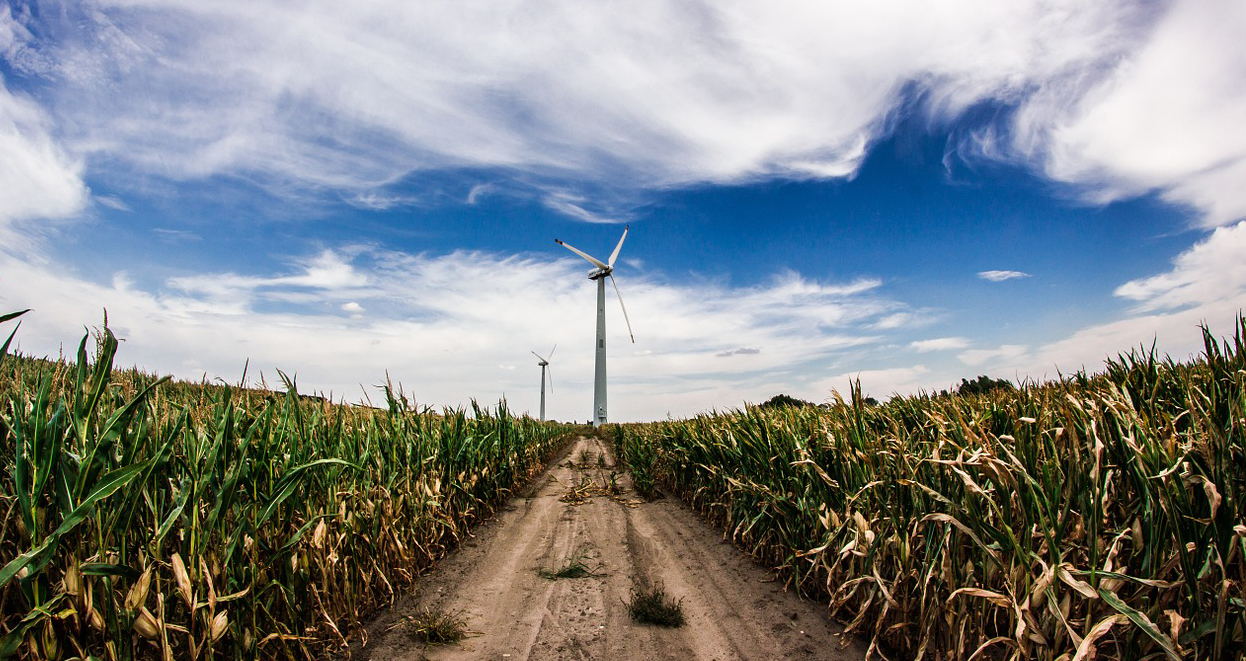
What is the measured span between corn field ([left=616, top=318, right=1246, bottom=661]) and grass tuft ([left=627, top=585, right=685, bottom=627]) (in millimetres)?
1548

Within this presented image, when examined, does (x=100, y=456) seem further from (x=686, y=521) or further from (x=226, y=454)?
(x=686, y=521)

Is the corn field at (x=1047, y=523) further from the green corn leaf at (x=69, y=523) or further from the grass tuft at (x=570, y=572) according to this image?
the green corn leaf at (x=69, y=523)

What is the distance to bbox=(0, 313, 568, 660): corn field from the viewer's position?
3268 mm

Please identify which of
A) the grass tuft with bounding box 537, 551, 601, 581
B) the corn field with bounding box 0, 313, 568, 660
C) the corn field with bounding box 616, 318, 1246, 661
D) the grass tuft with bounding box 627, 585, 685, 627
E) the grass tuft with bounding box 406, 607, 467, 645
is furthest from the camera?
the grass tuft with bounding box 537, 551, 601, 581

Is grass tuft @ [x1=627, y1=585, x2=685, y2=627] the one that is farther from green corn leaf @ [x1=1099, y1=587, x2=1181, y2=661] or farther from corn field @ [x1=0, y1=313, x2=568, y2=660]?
green corn leaf @ [x1=1099, y1=587, x2=1181, y2=661]

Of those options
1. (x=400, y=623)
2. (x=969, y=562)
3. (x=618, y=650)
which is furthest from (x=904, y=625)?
(x=400, y=623)

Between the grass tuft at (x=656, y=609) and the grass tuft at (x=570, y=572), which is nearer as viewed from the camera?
the grass tuft at (x=656, y=609)

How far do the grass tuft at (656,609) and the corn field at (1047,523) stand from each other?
5.08 feet

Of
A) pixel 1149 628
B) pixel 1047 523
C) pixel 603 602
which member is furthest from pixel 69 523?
pixel 1047 523

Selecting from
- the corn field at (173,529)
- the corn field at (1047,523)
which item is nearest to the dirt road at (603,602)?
the corn field at (1047,523)

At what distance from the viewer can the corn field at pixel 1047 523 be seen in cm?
301

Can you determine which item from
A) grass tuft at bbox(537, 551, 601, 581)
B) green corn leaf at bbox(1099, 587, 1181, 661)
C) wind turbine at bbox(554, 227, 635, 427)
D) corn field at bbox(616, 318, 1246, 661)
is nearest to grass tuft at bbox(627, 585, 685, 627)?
grass tuft at bbox(537, 551, 601, 581)

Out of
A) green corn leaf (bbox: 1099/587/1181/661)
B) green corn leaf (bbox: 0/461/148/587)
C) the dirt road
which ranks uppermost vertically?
green corn leaf (bbox: 0/461/148/587)

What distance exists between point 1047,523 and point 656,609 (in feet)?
11.9
